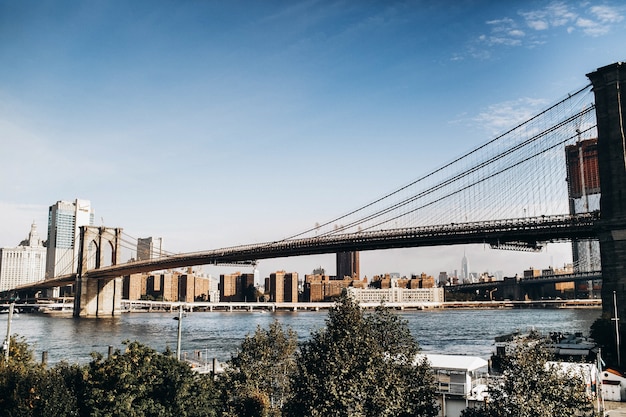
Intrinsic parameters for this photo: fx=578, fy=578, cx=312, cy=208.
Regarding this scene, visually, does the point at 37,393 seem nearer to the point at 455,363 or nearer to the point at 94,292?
the point at 455,363

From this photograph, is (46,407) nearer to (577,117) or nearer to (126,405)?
(126,405)

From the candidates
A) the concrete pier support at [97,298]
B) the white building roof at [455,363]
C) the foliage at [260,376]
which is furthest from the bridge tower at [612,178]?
the concrete pier support at [97,298]

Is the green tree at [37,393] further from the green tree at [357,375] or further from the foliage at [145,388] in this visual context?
the green tree at [357,375]

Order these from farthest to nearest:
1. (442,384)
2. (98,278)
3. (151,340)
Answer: (98,278)
(151,340)
(442,384)

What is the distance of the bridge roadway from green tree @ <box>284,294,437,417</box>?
27.2m

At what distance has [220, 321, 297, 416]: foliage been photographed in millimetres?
21734

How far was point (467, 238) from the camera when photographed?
5550 centimetres

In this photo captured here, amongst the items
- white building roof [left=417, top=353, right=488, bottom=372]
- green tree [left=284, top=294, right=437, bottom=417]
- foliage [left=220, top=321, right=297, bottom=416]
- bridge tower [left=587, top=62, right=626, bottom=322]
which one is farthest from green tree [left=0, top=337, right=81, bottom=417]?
bridge tower [left=587, top=62, right=626, bottom=322]

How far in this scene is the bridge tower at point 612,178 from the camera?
3900 cm

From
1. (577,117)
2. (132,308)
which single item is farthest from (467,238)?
(132,308)

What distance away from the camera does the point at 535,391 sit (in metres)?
16.0

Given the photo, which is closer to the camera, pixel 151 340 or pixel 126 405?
pixel 126 405

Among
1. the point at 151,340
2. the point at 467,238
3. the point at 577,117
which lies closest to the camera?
the point at 577,117

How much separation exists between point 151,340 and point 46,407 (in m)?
45.8
